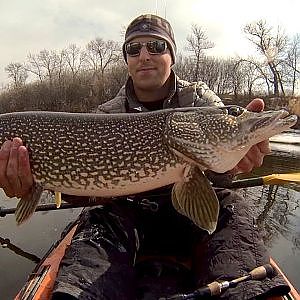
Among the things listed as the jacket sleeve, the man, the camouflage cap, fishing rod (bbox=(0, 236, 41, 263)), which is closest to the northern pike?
the man

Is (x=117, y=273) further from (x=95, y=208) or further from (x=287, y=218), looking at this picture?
(x=287, y=218)

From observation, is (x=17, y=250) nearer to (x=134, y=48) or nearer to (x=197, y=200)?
(x=134, y=48)

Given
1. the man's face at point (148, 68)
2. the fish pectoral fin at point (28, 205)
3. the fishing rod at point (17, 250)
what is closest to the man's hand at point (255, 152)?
the man's face at point (148, 68)

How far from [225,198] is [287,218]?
9.28ft

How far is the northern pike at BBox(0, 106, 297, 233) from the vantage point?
2.11m

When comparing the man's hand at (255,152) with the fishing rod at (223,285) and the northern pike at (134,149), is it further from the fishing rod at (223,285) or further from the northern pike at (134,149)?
the fishing rod at (223,285)

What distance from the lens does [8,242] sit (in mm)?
4207

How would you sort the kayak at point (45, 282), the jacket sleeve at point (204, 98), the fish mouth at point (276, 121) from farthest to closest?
1. the jacket sleeve at point (204, 98)
2. the fish mouth at point (276, 121)
3. the kayak at point (45, 282)

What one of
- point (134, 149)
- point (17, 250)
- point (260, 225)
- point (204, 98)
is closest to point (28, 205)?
point (134, 149)

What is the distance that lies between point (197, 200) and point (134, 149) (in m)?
0.44

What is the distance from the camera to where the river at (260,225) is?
3590 mm

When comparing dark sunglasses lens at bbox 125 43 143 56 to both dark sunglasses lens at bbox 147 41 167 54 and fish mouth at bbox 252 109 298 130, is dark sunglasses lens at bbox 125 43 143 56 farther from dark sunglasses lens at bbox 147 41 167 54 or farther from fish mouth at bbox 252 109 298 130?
fish mouth at bbox 252 109 298 130

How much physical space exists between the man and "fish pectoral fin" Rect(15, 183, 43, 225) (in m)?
0.04

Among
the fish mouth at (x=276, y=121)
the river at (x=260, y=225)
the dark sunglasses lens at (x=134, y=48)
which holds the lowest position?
the river at (x=260, y=225)
